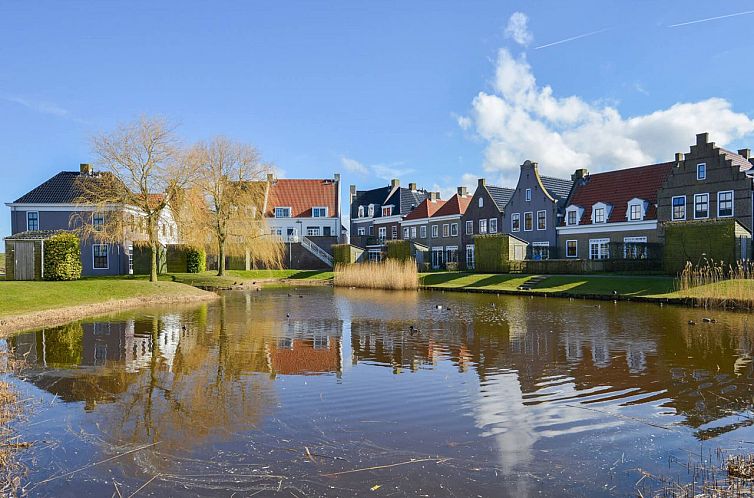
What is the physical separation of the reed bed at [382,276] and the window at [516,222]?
535 inches

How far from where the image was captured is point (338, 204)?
65188mm

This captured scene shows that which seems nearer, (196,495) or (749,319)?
(196,495)

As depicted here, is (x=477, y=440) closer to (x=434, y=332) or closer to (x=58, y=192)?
(x=434, y=332)

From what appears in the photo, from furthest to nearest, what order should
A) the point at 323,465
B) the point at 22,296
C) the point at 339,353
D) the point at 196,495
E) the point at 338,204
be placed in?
the point at 338,204
the point at 22,296
the point at 339,353
the point at 323,465
the point at 196,495

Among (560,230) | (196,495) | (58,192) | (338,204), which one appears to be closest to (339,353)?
(196,495)

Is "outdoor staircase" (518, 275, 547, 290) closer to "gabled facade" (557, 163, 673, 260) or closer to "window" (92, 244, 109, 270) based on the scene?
"gabled facade" (557, 163, 673, 260)

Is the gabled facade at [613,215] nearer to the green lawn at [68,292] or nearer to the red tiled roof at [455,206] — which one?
the red tiled roof at [455,206]

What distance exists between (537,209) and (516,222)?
8.72ft

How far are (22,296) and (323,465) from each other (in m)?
20.8

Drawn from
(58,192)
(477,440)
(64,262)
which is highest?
(58,192)

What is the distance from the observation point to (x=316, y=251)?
193 feet

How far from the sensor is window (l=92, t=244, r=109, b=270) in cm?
4222

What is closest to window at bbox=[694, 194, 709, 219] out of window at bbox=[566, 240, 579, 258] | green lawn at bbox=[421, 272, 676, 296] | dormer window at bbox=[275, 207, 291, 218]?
green lawn at bbox=[421, 272, 676, 296]

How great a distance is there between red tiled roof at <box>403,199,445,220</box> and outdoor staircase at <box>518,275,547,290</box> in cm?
2432
